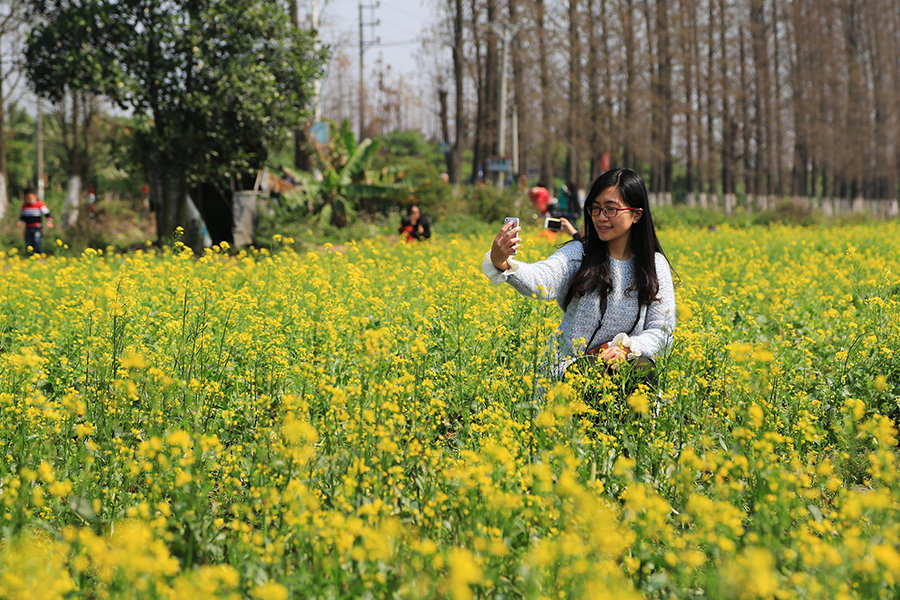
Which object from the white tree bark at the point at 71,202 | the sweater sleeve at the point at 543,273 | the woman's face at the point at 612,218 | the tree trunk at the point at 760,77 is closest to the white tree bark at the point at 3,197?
the white tree bark at the point at 71,202

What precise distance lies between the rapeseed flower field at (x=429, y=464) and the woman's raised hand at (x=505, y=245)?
0.36 meters

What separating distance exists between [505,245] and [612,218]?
61 centimetres

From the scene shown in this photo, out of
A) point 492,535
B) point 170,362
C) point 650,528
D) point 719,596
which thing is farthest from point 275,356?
point 719,596

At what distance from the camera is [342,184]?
16.9 metres

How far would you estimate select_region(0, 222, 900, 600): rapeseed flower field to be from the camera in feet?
6.84

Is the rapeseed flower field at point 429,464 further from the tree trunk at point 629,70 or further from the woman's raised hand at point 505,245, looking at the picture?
the tree trunk at point 629,70

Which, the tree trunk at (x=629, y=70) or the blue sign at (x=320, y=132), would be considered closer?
the blue sign at (x=320, y=132)

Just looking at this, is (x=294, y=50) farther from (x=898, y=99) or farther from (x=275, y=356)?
(x=898, y=99)

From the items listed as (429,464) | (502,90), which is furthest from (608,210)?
(502,90)

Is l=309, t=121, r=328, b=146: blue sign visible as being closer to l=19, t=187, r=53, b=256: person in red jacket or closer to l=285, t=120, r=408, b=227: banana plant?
l=285, t=120, r=408, b=227: banana plant

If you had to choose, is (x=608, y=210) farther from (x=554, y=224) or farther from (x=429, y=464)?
(x=429, y=464)

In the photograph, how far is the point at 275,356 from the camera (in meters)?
3.71

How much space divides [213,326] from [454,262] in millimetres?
4212

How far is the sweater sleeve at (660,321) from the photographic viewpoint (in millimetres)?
3551
